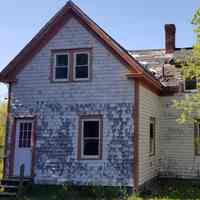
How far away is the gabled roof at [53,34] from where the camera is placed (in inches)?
643

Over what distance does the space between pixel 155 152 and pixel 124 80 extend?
16.7 ft

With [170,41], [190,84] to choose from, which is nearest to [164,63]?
[170,41]

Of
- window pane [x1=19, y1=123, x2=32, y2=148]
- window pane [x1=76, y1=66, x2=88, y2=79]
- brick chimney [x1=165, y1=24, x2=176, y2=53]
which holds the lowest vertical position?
window pane [x1=19, y1=123, x2=32, y2=148]

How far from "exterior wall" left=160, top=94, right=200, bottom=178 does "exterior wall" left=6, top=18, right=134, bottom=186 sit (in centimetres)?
487

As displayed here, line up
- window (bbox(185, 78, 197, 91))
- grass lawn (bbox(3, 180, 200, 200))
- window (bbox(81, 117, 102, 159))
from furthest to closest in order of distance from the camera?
window (bbox(185, 78, 197, 91))
window (bbox(81, 117, 102, 159))
grass lawn (bbox(3, 180, 200, 200))

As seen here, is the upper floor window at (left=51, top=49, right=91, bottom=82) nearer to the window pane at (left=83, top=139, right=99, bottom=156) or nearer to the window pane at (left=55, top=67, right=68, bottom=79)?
the window pane at (left=55, top=67, right=68, bottom=79)

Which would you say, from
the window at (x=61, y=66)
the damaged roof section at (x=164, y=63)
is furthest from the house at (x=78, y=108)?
the damaged roof section at (x=164, y=63)

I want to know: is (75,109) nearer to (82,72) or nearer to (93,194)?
(82,72)

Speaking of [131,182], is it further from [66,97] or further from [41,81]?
[41,81]

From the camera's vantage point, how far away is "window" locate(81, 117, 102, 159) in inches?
640

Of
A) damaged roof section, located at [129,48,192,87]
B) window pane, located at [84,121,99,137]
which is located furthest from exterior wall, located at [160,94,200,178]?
window pane, located at [84,121,99,137]

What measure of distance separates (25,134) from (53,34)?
494cm

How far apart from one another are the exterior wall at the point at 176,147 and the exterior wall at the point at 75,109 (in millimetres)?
4872

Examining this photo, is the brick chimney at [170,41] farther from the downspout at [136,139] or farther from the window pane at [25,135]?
the window pane at [25,135]
